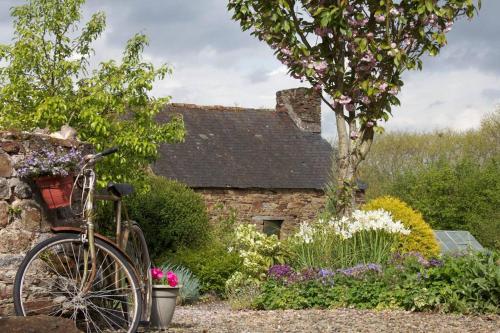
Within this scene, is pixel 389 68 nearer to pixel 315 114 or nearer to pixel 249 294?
pixel 249 294

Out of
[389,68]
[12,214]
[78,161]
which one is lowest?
[12,214]

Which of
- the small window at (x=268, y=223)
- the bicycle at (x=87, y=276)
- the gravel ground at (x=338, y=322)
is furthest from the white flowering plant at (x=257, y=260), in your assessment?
the small window at (x=268, y=223)

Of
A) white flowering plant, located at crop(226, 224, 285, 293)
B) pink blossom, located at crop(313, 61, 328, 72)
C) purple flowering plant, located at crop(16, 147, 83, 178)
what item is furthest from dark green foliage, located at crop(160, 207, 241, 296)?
purple flowering plant, located at crop(16, 147, 83, 178)

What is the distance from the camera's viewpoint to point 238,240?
12812 millimetres

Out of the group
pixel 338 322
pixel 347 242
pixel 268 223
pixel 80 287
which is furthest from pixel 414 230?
pixel 268 223

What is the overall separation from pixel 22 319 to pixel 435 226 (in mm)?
19891

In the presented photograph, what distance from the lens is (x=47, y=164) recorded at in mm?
6344

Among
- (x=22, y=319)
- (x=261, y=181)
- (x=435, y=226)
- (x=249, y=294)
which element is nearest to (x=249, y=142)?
(x=261, y=181)

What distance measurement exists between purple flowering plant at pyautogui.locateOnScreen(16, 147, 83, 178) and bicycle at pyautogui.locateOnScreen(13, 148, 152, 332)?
0.46 feet

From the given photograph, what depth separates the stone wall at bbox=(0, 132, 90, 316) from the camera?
6.45m

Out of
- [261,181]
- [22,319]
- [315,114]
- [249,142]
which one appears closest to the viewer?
[22,319]

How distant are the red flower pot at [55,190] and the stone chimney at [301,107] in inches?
848

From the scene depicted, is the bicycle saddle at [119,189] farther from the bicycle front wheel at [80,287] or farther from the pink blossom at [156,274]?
the pink blossom at [156,274]

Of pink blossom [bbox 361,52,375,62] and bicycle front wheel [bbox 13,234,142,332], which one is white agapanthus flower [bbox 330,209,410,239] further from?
bicycle front wheel [bbox 13,234,142,332]
